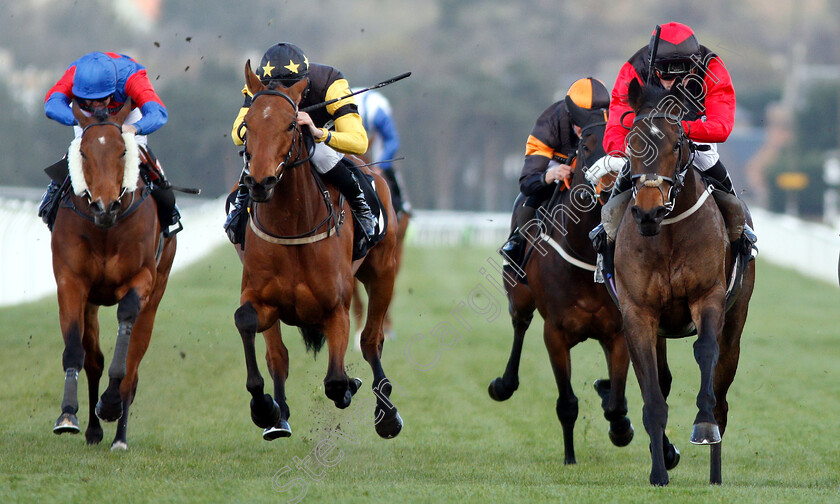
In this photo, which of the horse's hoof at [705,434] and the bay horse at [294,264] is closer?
the horse's hoof at [705,434]

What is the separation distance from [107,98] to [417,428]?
2.94m

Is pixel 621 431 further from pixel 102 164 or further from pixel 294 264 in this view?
pixel 102 164

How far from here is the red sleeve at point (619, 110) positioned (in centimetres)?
648

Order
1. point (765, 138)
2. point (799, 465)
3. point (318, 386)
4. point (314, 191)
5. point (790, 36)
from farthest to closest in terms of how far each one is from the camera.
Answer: point (765, 138) < point (790, 36) < point (318, 386) < point (799, 465) < point (314, 191)

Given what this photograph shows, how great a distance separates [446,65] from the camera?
58.5m

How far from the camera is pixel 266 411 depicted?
6.39 meters

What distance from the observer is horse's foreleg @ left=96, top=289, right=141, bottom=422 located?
6.57 meters

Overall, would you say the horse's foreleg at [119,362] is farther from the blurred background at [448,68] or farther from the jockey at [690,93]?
the blurred background at [448,68]

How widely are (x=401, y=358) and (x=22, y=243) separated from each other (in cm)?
517

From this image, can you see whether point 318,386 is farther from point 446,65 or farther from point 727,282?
point 446,65

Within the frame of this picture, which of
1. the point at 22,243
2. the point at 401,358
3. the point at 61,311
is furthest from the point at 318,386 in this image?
the point at 22,243

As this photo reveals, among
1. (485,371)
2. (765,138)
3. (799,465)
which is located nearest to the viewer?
(799,465)

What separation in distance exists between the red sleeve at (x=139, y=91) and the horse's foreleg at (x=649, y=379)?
120 inches

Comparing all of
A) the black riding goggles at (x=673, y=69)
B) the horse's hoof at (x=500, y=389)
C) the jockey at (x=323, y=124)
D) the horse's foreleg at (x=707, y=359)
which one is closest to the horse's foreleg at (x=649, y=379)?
the horse's foreleg at (x=707, y=359)
